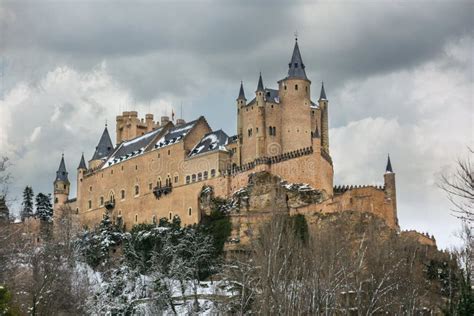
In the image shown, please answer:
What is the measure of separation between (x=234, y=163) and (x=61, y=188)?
126ft

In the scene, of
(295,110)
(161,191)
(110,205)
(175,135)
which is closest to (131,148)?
(110,205)

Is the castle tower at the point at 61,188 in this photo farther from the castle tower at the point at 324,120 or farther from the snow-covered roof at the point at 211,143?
the castle tower at the point at 324,120

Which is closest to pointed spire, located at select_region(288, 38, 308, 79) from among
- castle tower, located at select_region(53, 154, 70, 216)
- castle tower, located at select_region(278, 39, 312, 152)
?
castle tower, located at select_region(278, 39, 312, 152)

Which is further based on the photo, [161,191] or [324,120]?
[161,191]

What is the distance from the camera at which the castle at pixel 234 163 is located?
92.0 metres

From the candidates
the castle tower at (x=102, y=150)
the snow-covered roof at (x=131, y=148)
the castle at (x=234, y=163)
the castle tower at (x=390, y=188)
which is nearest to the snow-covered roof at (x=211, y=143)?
the castle at (x=234, y=163)

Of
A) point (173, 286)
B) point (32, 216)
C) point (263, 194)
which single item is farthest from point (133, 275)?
point (32, 216)

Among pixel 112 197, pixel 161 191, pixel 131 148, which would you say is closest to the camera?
pixel 161 191

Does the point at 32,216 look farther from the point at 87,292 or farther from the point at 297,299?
the point at 297,299

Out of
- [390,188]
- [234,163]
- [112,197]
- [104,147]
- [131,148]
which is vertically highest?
[104,147]

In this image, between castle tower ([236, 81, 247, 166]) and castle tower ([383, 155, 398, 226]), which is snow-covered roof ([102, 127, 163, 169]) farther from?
castle tower ([383, 155, 398, 226])

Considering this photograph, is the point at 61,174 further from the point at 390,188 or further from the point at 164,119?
the point at 390,188

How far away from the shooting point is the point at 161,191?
106 metres

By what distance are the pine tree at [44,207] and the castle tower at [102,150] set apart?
877cm
